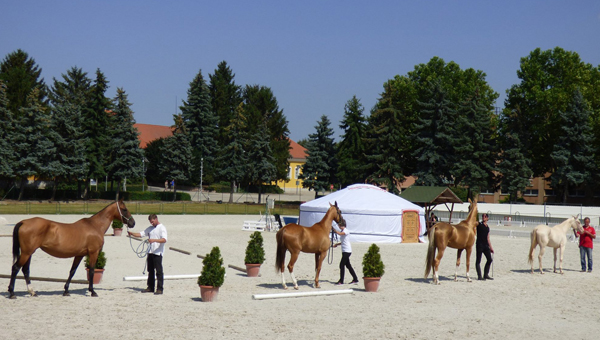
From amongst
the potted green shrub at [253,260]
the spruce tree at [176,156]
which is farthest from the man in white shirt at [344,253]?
the spruce tree at [176,156]

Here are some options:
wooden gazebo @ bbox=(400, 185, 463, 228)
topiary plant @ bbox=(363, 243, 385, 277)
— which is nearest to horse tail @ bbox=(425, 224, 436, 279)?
topiary plant @ bbox=(363, 243, 385, 277)

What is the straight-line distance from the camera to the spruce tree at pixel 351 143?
2433 inches

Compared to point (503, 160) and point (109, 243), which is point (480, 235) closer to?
point (109, 243)

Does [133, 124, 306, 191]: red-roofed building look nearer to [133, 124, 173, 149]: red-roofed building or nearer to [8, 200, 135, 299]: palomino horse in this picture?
[133, 124, 173, 149]: red-roofed building

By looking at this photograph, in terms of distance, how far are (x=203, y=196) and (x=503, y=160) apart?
→ 3530 centimetres

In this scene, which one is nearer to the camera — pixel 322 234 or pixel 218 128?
pixel 322 234

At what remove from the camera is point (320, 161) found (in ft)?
215

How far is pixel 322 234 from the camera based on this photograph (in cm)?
1412

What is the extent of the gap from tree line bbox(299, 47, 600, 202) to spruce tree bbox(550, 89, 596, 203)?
0.09m

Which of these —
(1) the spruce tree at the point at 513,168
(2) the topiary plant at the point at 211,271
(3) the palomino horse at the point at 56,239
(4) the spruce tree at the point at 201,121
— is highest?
(4) the spruce tree at the point at 201,121

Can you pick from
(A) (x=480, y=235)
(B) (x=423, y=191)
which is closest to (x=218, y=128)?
(B) (x=423, y=191)

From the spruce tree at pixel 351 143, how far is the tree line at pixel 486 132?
0.60 feet

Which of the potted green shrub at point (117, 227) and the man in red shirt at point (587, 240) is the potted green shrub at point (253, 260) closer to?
the man in red shirt at point (587, 240)

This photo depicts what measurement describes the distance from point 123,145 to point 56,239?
5271 cm
